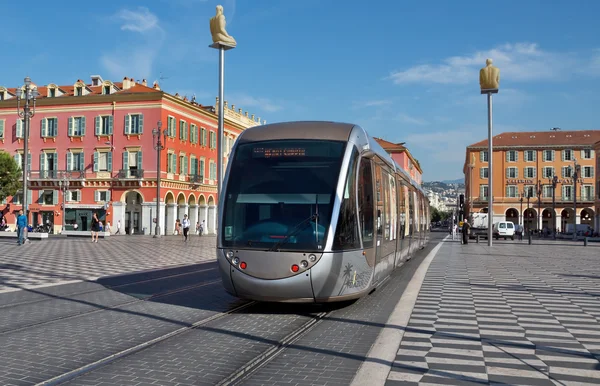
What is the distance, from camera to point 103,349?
7.00 metres

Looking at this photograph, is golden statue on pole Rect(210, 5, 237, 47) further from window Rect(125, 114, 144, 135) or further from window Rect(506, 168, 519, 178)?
window Rect(506, 168, 519, 178)

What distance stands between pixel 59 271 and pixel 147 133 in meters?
41.4

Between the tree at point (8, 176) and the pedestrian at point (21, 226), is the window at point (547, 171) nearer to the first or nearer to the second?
the tree at point (8, 176)

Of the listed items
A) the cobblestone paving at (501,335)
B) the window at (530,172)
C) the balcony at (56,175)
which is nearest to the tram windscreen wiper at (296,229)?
the cobblestone paving at (501,335)

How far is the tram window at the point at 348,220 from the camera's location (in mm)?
9367

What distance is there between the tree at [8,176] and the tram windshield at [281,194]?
5207cm

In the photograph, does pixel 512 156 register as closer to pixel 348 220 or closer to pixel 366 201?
pixel 366 201

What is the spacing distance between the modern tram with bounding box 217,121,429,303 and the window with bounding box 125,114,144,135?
48.9 meters

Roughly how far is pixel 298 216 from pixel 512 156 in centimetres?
9577

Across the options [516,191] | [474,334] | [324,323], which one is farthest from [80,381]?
[516,191]

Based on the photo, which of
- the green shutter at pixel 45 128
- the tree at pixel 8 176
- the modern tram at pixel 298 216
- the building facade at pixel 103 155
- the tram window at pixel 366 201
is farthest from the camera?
the green shutter at pixel 45 128

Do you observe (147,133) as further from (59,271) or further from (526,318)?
(526,318)

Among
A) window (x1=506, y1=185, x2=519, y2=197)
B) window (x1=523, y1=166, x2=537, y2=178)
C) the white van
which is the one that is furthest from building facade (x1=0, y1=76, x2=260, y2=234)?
window (x1=523, y1=166, x2=537, y2=178)

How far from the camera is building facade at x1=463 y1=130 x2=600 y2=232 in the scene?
3757 inches
